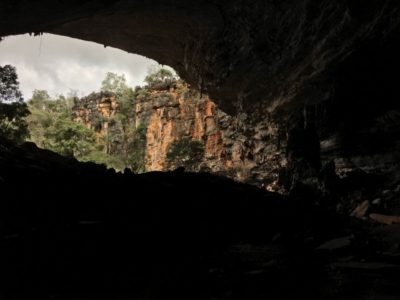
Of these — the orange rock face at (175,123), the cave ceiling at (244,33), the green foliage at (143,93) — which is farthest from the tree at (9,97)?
the green foliage at (143,93)

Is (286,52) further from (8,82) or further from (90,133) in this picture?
(90,133)

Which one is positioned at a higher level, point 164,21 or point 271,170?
point 164,21

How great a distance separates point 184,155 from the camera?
25.2 meters

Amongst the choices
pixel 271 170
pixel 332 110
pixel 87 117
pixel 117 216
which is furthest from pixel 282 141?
pixel 87 117

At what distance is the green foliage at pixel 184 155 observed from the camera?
24.8 meters

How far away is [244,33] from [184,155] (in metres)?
16.2

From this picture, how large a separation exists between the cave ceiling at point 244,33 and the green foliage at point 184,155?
11835 mm

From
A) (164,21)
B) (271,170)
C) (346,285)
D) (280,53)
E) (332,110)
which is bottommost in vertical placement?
(346,285)

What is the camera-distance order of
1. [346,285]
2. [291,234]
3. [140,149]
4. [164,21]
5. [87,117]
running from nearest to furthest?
[346,285] → [291,234] → [164,21] → [140,149] → [87,117]

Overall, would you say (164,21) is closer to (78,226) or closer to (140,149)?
(78,226)

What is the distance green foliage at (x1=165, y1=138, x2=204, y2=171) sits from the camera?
2475 cm

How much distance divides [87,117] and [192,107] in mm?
17607

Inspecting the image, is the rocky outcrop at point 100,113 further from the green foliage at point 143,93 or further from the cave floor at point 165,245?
the cave floor at point 165,245

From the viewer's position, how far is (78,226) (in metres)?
4.33
